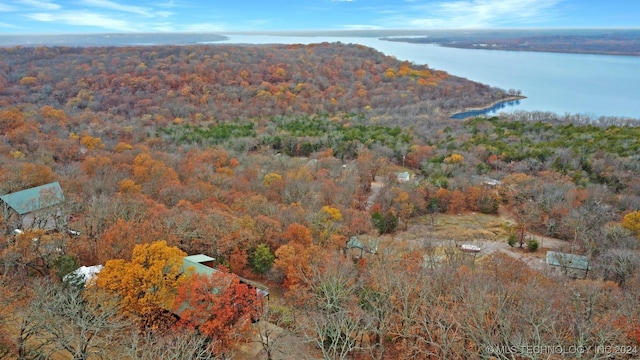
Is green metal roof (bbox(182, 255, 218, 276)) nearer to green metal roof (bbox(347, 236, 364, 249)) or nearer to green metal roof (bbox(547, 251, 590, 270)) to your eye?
green metal roof (bbox(347, 236, 364, 249))

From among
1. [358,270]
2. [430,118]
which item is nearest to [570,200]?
[358,270]

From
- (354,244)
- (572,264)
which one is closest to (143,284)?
(354,244)

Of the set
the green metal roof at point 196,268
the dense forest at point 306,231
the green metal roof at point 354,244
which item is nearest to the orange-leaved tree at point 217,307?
the dense forest at point 306,231

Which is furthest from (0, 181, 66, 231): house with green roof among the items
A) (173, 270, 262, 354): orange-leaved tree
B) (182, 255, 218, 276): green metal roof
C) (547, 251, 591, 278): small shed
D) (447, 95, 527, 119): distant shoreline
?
(447, 95, 527, 119): distant shoreline

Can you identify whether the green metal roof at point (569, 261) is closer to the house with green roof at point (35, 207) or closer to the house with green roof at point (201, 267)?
the house with green roof at point (201, 267)

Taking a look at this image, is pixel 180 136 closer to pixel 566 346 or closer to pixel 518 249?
pixel 518 249

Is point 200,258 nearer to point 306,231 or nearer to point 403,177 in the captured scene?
point 306,231
